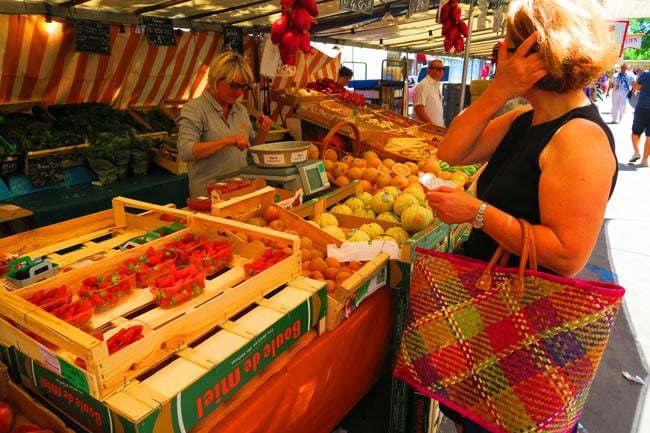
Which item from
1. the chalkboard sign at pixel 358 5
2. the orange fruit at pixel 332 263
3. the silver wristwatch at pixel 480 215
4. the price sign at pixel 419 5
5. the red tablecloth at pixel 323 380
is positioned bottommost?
the red tablecloth at pixel 323 380

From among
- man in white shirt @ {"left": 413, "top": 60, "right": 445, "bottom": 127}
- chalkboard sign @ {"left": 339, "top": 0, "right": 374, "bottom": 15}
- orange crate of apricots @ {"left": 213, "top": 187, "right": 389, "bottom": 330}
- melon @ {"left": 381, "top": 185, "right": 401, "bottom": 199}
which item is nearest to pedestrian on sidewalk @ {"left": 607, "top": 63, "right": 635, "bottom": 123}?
man in white shirt @ {"left": 413, "top": 60, "right": 445, "bottom": 127}

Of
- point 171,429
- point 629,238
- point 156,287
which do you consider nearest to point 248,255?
point 156,287

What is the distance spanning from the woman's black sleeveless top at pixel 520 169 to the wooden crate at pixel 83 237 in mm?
1273

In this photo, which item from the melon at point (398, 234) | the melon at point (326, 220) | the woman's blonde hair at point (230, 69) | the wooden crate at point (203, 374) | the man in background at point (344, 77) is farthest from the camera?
the man in background at point (344, 77)

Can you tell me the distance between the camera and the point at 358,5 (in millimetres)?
3883

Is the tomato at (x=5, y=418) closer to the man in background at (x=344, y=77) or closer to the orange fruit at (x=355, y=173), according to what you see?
the orange fruit at (x=355, y=173)

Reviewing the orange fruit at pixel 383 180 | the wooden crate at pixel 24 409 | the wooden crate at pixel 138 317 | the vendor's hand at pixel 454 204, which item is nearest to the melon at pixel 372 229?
the wooden crate at pixel 138 317

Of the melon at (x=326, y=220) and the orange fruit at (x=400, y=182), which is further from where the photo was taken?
the orange fruit at (x=400, y=182)

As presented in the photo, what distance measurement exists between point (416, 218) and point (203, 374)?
1.44 m

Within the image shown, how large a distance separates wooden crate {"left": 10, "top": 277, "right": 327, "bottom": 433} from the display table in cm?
259

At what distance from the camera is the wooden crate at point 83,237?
1801 mm

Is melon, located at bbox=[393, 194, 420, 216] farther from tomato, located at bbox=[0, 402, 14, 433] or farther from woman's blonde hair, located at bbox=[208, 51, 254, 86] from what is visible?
tomato, located at bbox=[0, 402, 14, 433]

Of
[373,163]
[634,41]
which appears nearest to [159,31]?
[373,163]

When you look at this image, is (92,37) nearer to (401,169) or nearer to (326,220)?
(401,169)
